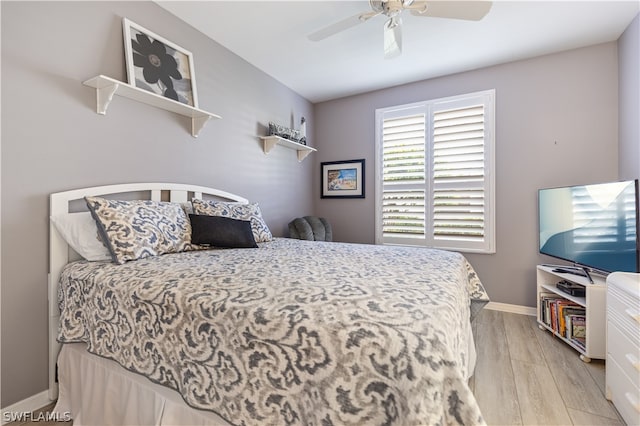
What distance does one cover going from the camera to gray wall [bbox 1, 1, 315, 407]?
4.81ft

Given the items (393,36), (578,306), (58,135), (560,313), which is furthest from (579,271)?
(58,135)

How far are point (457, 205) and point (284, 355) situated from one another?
9.50 ft

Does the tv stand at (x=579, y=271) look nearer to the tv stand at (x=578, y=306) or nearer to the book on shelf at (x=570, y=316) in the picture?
the tv stand at (x=578, y=306)

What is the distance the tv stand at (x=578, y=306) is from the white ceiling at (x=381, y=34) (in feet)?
6.50

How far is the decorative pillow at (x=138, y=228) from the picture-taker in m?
1.49

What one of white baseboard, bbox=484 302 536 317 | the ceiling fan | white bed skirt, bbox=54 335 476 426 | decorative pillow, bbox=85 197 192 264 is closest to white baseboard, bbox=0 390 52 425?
white bed skirt, bbox=54 335 476 426

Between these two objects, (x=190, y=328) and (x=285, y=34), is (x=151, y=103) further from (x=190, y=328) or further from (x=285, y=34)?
(x=190, y=328)

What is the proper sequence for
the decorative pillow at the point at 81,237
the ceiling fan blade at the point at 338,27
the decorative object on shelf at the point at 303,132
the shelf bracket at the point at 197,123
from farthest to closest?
the decorative object on shelf at the point at 303,132, the shelf bracket at the point at 197,123, the ceiling fan blade at the point at 338,27, the decorative pillow at the point at 81,237

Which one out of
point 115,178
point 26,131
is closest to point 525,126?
point 115,178

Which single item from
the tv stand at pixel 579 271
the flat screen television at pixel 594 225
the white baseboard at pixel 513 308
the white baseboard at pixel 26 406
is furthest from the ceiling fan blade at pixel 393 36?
the white baseboard at pixel 26 406

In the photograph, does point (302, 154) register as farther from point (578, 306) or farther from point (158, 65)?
point (578, 306)

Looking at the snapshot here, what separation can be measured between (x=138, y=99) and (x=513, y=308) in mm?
3781

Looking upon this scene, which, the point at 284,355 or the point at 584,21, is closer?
the point at 284,355

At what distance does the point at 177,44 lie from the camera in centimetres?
227
